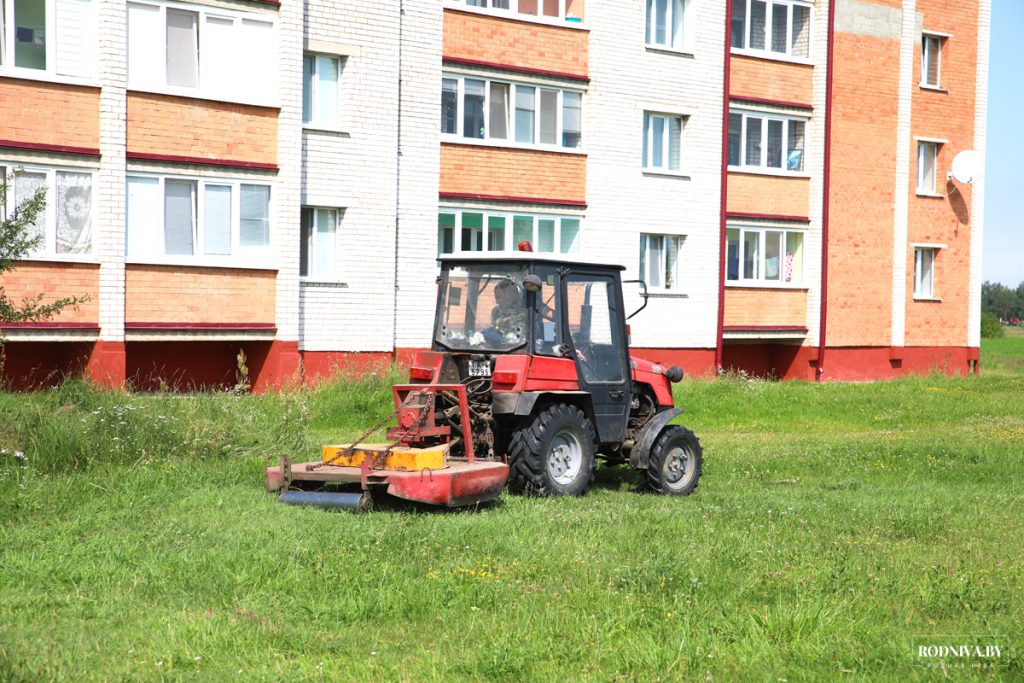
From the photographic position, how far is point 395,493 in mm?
9461

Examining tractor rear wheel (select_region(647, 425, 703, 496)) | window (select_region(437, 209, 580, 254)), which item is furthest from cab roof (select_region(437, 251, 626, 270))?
window (select_region(437, 209, 580, 254))

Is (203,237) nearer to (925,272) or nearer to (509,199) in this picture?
(509,199)

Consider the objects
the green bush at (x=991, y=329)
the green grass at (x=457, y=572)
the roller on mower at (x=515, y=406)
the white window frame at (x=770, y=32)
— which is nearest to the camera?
the green grass at (x=457, y=572)

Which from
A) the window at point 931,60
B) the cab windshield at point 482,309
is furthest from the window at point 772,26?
the cab windshield at point 482,309

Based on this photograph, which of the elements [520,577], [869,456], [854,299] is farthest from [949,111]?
[520,577]

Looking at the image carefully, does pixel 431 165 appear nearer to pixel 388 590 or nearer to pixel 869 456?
pixel 869 456

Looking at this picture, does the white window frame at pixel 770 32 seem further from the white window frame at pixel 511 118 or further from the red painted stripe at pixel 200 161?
the red painted stripe at pixel 200 161

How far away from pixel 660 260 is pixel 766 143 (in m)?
4.07

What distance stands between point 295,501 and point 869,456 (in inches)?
328

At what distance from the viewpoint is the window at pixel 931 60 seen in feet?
101

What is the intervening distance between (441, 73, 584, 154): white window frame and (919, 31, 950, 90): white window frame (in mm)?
10790

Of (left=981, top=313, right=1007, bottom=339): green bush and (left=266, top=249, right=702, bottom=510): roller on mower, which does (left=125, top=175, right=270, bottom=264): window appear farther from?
(left=981, top=313, right=1007, bottom=339): green bush

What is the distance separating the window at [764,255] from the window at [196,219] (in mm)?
11512

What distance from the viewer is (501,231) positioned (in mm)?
24047
